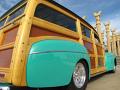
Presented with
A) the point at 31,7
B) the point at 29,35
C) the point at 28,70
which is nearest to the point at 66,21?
the point at 31,7

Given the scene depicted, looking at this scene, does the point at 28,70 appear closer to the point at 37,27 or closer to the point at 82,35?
the point at 37,27

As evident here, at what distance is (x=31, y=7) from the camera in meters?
4.40

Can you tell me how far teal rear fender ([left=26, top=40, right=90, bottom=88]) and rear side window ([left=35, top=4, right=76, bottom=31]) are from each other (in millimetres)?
593

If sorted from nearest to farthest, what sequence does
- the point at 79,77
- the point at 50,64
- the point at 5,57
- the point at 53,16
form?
the point at 50,64
the point at 5,57
the point at 53,16
the point at 79,77

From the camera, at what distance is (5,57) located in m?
4.30

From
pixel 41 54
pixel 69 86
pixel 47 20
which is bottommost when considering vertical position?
pixel 69 86

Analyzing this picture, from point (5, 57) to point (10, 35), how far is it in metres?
0.51

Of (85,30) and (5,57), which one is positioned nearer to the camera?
(5,57)

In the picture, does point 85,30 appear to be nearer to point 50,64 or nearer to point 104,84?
point 104,84

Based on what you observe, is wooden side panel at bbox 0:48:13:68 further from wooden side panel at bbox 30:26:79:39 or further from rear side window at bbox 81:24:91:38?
rear side window at bbox 81:24:91:38

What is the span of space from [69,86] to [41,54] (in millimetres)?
1090

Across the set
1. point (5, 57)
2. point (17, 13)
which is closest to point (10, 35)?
point (5, 57)

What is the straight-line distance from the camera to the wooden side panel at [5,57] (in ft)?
13.5

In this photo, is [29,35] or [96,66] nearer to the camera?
[29,35]
